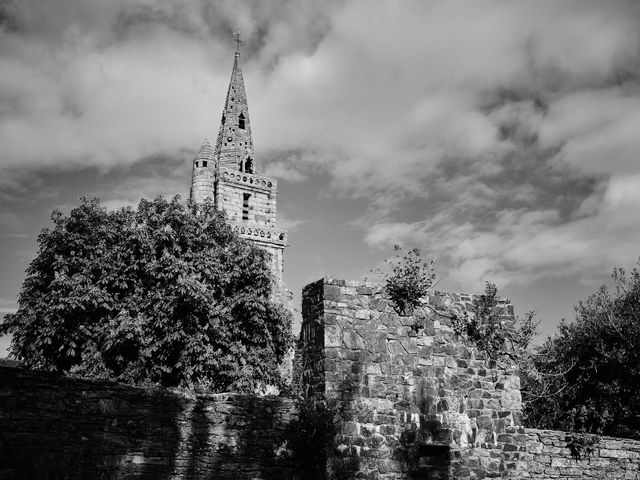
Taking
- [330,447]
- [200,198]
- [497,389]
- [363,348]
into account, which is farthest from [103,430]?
[200,198]

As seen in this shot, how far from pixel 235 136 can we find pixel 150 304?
44.3m

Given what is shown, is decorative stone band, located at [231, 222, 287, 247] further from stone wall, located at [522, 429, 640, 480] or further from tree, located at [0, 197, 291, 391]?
stone wall, located at [522, 429, 640, 480]

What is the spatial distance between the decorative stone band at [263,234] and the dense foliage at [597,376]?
116 feet

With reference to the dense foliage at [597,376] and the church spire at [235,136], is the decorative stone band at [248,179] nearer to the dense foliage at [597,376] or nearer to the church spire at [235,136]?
the church spire at [235,136]

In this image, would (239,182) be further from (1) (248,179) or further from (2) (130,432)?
(2) (130,432)

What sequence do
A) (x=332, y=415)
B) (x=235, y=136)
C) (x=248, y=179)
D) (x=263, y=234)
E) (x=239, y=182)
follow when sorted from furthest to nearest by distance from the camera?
(x=235, y=136)
(x=248, y=179)
(x=239, y=182)
(x=263, y=234)
(x=332, y=415)

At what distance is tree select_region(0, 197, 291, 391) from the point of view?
18000 mm

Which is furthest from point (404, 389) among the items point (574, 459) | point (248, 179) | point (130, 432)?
point (248, 179)

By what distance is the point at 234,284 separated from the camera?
840 inches

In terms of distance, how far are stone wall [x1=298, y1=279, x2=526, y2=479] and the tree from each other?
34.7 feet

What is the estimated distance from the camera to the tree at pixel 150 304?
18000 mm

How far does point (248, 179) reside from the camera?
182ft

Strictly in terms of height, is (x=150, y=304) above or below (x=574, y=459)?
above

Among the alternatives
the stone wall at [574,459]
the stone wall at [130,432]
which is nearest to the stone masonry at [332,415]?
the stone wall at [130,432]
